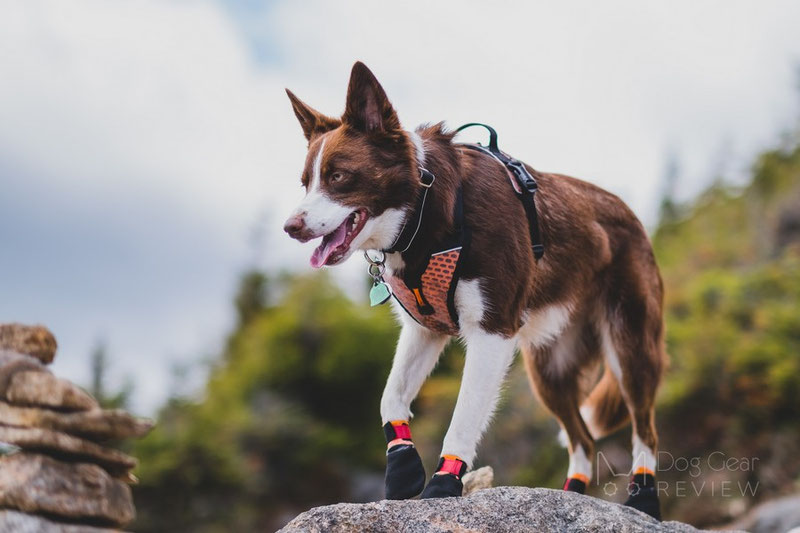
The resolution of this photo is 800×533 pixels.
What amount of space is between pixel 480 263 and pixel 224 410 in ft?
75.7

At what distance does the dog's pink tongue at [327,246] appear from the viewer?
402 cm

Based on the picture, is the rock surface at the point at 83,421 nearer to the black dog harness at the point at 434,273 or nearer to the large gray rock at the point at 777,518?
the black dog harness at the point at 434,273

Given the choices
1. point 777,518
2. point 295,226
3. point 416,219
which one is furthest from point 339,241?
point 777,518

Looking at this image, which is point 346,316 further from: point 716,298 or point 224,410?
point 716,298

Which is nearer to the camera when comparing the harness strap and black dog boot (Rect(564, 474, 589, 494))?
the harness strap

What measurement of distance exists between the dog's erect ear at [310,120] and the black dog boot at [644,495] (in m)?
2.94

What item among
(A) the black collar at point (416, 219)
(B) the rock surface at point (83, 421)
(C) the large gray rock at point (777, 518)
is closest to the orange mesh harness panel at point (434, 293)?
(A) the black collar at point (416, 219)

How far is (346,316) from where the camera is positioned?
30.2 m

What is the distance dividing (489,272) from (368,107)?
105 centimetres

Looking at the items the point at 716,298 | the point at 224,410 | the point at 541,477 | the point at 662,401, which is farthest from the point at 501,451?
the point at 224,410

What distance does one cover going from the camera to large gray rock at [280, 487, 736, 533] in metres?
3.90

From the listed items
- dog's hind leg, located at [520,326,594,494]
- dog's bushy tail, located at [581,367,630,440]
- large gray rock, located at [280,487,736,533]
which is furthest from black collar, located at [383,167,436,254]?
dog's bushy tail, located at [581,367,630,440]

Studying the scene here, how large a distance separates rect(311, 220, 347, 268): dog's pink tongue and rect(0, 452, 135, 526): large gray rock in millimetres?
2382

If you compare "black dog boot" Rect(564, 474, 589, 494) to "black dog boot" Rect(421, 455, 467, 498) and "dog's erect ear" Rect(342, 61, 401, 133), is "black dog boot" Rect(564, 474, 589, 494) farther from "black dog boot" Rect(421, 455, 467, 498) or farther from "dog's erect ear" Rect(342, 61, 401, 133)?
"dog's erect ear" Rect(342, 61, 401, 133)
